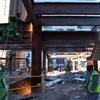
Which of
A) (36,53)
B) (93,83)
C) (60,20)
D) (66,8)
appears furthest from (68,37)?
(93,83)

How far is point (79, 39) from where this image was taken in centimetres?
2331

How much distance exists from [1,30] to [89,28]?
456 inches

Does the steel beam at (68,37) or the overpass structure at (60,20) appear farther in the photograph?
the steel beam at (68,37)

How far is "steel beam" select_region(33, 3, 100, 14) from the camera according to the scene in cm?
1661

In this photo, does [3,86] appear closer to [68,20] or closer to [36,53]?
[68,20]

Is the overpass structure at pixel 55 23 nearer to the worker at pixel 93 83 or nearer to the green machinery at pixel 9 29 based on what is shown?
the green machinery at pixel 9 29

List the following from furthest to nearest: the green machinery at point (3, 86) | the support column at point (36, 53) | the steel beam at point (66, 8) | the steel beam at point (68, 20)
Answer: the support column at point (36, 53)
the steel beam at point (68, 20)
the steel beam at point (66, 8)
the green machinery at point (3, 86)

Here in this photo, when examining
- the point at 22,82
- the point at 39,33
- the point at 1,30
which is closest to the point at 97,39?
the point at 39,33

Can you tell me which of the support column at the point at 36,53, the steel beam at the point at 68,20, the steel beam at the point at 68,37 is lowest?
the support column at the point at 36,53

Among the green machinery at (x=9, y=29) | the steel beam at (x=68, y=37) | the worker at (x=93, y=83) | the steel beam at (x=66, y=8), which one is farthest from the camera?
the steel beam at (x=68, y=37)

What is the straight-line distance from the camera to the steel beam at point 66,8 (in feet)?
54.5

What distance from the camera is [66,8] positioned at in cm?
1677

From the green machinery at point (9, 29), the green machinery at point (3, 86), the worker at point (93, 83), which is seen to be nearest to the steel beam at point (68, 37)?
the green machinery at point (9, 29)

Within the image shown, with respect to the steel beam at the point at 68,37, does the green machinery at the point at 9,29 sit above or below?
below
